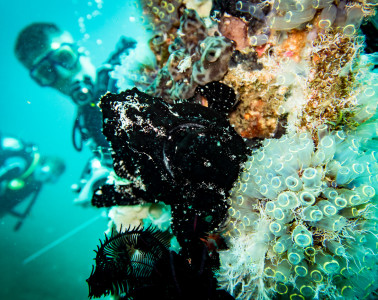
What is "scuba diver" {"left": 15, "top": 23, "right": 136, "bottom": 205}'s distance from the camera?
6.63m

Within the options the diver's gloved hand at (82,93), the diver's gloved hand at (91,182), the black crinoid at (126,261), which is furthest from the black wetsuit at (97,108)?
the black crinoid at (126,261)

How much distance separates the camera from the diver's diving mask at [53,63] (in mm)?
7262

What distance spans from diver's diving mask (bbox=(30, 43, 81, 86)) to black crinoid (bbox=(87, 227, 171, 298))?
7.36 m

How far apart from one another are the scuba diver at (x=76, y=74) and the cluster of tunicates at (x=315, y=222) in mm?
5613

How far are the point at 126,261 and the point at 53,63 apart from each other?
784cm

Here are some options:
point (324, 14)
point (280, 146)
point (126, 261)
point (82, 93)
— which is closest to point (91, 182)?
point (82, 93)

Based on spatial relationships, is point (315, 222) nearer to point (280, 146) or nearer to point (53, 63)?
point (280, 146)

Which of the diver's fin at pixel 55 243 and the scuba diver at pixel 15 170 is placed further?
the diver's fin at pixel 55 243

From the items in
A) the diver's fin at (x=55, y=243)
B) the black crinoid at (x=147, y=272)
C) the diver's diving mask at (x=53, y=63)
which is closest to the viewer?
the black crinoid at (x=147, y=272)

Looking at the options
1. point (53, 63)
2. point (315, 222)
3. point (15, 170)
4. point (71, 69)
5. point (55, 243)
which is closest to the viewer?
point (315, 222)

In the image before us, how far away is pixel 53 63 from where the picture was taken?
7.27 m

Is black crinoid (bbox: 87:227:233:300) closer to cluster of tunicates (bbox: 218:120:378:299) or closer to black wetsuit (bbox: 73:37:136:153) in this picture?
cluster of tunicates (bbox: 218:120:378:299)

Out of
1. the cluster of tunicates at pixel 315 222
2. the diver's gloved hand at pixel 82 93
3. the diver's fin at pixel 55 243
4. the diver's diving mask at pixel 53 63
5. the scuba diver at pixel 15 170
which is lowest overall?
the diver's fin at pixel 55 243

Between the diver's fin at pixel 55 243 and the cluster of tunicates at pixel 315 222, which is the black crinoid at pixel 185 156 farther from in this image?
the diver's fin at pixel 55 243
